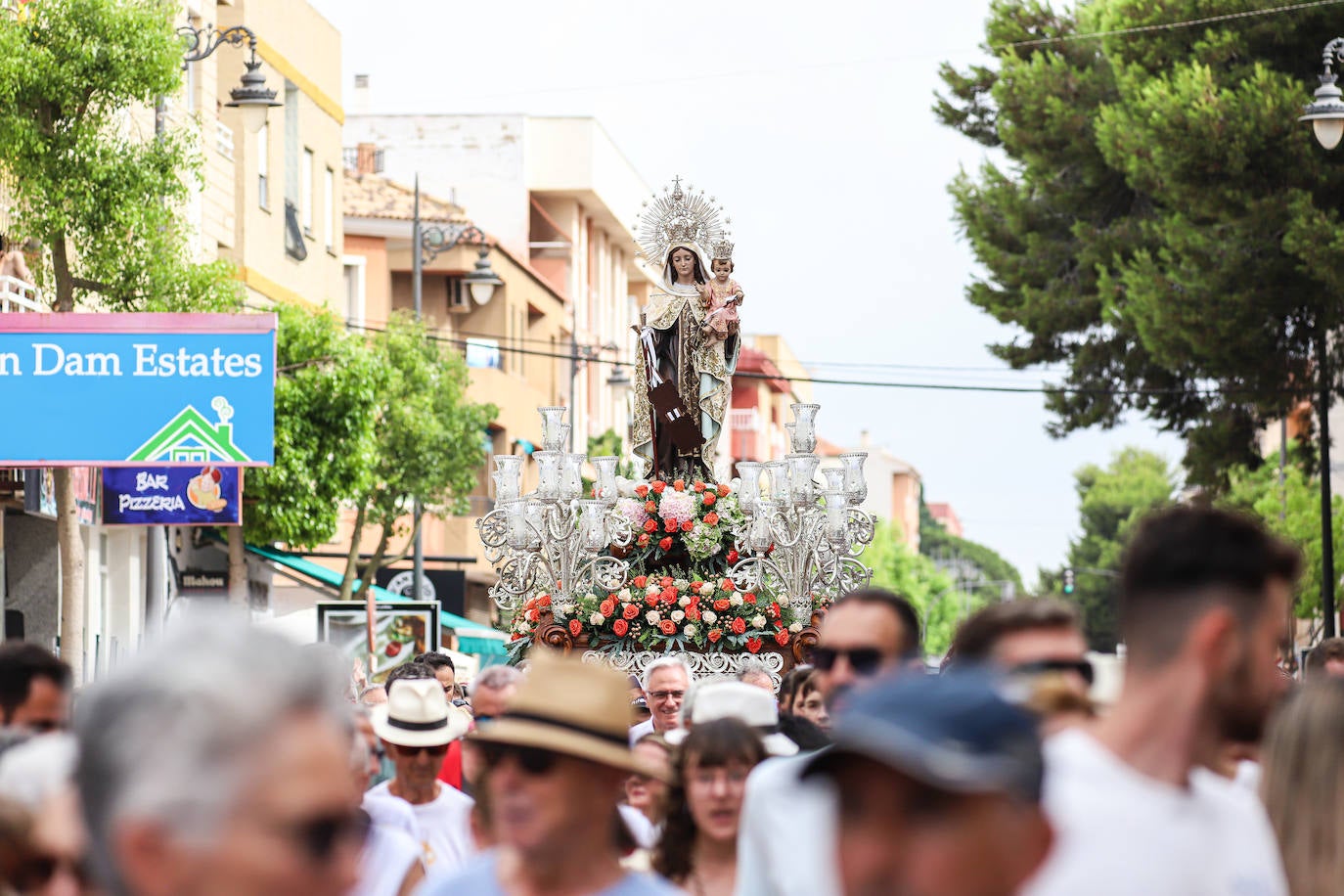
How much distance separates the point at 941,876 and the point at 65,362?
16.0 metres

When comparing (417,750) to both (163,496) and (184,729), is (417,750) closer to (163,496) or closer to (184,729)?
(184,729)

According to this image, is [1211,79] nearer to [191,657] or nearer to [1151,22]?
Result: [1151,22]

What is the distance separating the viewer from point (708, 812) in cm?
550

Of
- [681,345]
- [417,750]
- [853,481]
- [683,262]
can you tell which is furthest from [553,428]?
[417,750]

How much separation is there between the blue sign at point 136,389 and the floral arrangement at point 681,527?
4.44 m

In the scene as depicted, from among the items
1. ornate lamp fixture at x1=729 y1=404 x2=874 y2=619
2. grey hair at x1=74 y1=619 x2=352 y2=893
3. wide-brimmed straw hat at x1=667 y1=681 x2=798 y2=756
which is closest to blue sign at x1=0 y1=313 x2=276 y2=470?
ornate lamp fixture at x1=729 y1=404 x2=874 y2=619

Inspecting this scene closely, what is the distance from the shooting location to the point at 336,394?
2803 centimetres

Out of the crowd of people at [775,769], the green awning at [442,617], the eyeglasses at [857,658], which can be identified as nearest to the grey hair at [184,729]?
the crowd of people at [775,769]

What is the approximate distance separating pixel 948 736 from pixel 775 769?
77.7 inches

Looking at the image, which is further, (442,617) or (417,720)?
(442,617)

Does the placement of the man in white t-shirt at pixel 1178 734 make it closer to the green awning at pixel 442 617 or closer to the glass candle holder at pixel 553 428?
the glass candle holder at pixel 553 428

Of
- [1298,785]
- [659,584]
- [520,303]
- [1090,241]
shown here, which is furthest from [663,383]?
[520,303]

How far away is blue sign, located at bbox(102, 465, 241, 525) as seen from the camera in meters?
24.0

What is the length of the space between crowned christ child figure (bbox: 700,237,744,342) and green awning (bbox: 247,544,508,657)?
54.6ft
